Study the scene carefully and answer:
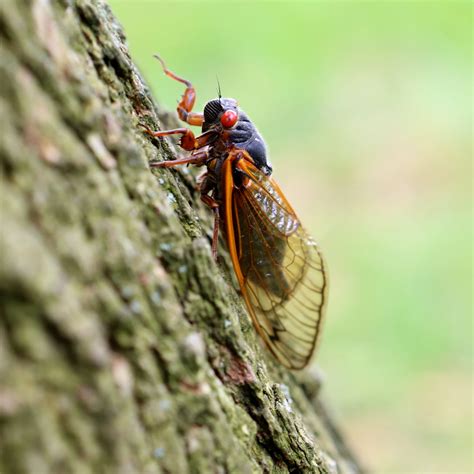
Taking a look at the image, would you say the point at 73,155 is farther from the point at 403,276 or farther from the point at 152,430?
the point at 403,276

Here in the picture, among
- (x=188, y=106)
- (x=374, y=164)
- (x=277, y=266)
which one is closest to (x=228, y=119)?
(x=188, y=106)

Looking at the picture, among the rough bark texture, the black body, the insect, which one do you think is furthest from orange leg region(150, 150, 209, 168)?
the rough bark texture

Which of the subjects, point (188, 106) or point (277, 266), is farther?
point (188, 106)

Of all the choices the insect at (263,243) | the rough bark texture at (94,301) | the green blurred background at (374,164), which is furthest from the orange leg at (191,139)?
the green blurred background at (374,164)

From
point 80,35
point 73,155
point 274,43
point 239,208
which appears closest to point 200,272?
point 73,155

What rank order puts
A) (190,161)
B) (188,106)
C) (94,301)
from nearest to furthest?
(94,301)
(190,161)
(188,106)

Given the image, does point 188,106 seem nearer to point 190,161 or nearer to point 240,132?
point 240,132

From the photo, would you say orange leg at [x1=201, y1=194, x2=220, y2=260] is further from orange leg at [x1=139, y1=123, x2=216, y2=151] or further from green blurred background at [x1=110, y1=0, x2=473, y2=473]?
green blurred background at [x1=110, y1=0, x2=473, y2=473]
